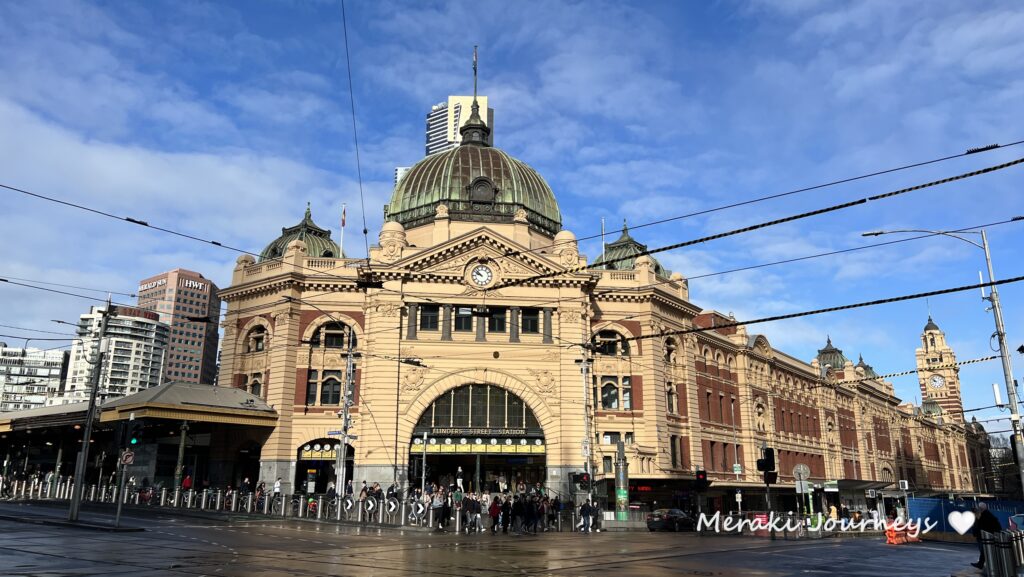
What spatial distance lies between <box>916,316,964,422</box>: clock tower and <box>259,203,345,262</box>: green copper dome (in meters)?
134

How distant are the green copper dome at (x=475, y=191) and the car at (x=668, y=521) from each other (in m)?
23.4

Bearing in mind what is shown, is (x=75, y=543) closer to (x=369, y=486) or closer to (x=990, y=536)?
(x=990, y=536)

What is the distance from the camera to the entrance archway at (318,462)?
49.9 metres

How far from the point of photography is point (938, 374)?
529ft

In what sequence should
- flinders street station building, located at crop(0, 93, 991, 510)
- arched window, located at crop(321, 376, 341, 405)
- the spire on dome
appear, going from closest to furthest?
flinders street station building, located at crop(0, 93, 991, 510) → arched window, located at crop(321, 376, 341, 405) → the spire on dome

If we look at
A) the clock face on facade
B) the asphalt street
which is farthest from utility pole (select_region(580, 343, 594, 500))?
the asphalt street

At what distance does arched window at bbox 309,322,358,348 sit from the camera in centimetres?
5166

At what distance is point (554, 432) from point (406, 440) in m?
9.32

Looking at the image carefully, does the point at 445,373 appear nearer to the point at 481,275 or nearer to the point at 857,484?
the point at 481,275

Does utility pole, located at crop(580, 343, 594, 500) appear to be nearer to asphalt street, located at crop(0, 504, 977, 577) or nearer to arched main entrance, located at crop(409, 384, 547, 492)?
arched main entrance, located at crop(409, 384, 547, 492)

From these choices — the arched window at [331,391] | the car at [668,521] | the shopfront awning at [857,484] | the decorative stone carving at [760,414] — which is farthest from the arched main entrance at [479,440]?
the shopfront awning at [857,484]

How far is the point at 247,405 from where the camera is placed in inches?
1902

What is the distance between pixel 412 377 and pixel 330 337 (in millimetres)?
7131

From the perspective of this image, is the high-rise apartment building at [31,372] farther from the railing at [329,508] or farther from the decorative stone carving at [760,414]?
the decorative stone carving at [760,414]
